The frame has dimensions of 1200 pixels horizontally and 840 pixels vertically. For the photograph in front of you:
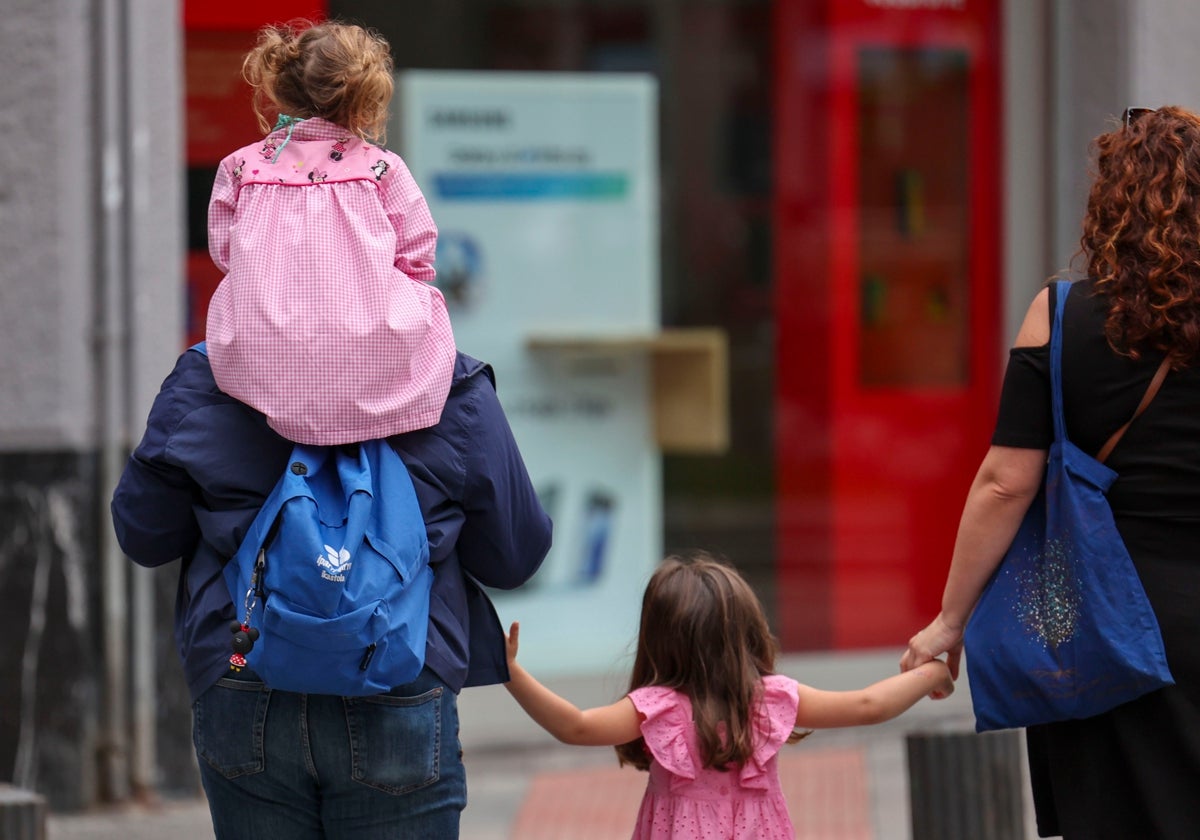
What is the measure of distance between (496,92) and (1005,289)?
8.02 ft

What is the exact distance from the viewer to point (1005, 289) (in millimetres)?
7266

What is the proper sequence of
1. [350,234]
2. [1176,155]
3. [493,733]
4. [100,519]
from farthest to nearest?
[493,733] → [100,519] → [1176,155] → [350,234]

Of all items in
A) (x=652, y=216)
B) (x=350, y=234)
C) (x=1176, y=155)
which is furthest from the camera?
(x=652, y=216)

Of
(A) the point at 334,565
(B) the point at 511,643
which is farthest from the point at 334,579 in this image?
(B) the point at 511,643

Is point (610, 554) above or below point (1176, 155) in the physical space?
below

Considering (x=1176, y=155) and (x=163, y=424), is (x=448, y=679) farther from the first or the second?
(x=1176, y=155)

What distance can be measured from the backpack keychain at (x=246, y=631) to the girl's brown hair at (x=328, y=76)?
0.75 meters

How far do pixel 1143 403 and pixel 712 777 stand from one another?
1.03 meters

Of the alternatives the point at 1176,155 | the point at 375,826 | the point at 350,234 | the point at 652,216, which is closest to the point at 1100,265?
the point at 1176,155

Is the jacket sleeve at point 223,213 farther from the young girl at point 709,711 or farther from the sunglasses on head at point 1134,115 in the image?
the sunglasses on head at point 1134,115

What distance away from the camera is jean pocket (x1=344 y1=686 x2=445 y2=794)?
256cm

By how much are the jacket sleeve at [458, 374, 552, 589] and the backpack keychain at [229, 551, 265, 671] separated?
14.8 inches

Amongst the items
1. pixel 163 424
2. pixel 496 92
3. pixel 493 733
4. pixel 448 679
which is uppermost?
pixel 496 92

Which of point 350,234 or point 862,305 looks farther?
point 862,305
